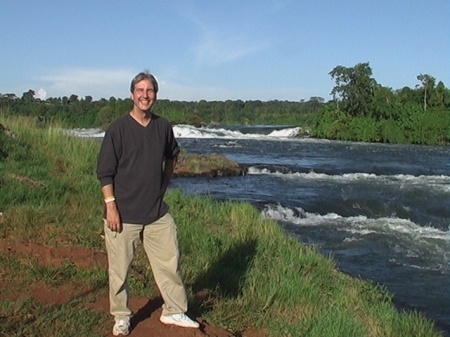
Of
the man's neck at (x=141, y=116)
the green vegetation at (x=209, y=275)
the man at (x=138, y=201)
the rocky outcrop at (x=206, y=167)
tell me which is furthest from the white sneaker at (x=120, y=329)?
the rocky outcrop at (x=206, y=167)

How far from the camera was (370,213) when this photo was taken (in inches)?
569

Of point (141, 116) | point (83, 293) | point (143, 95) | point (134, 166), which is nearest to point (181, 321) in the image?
point (83, 293)

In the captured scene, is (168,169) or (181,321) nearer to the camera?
(181,321)

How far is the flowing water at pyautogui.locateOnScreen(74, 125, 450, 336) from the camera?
8648mm

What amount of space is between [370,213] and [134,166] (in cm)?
1151

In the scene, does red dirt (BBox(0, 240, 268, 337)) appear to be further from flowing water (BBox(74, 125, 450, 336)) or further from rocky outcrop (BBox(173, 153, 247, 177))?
rocky outcrop (BBox(173, 153, 247, 177))

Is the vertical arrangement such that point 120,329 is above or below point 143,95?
below

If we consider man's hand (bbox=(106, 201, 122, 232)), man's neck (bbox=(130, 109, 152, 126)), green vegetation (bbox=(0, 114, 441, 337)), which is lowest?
green vegetation (bbox=(0, 114, 441, 337))

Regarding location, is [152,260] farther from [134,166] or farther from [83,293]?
[83,293]

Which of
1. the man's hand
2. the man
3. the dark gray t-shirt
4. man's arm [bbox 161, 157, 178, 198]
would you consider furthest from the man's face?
the man's hand

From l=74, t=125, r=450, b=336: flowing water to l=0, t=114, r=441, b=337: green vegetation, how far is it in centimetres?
124

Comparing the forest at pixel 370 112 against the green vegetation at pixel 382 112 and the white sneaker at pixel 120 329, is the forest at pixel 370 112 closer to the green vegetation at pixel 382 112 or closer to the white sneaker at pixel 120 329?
the green vegetation at pixel 382 112

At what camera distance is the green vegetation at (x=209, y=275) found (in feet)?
15.6

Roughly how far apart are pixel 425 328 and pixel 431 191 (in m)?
13.4
